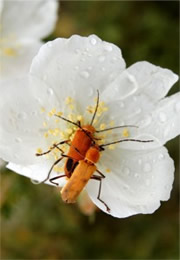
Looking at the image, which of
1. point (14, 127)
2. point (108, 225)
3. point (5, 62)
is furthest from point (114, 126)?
point (108, 225)

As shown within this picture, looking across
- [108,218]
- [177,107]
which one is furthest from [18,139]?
[108,218]

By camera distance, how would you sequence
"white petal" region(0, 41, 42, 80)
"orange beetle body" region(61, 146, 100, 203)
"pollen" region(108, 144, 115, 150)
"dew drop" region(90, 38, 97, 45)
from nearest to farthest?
"orange beetle body" region(61, 146, 100, 203), "dew drop" region(90, 38, 97, 45), "pollen" region(108, 144, 115, 150), "white petal" region(0, 41, 42, 80)

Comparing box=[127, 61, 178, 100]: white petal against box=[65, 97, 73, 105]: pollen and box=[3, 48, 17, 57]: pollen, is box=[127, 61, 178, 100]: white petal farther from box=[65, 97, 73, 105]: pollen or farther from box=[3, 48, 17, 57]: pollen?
box=[3, 48, 17, 57]: pollen

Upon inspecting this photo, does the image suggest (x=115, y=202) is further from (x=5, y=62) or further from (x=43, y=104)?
(x=5, y=62)

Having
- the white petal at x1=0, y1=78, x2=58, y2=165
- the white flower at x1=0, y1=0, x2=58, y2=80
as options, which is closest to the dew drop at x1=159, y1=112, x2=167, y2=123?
the white petal at x1=0, y1=78, x2=58, y2=165

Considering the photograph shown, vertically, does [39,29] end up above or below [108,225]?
above

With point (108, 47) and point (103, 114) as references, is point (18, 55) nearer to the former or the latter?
point (103, 114)

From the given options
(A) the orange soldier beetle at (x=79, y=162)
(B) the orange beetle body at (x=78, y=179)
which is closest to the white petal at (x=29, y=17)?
(A) the orange soldier beetle at (x=79, y=162)
